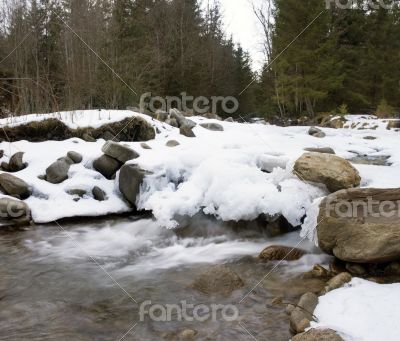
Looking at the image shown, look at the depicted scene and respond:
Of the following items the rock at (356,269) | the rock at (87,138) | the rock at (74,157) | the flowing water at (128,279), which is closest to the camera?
the flowing water at (128,279)

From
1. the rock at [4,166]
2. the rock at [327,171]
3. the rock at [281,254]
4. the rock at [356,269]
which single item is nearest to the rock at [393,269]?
the rock at [356,269]

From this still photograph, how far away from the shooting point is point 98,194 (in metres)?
7.30

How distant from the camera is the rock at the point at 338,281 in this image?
3933 mm

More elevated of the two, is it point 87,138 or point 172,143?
point 87,138

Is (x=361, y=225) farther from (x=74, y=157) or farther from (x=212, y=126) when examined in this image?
(x=212, y=126)

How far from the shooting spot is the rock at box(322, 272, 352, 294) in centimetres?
393

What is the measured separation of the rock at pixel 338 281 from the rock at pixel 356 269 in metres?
0.22

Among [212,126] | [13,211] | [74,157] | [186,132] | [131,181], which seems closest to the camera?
[13,211]

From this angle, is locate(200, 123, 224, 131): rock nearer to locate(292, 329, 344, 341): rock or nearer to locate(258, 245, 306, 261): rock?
locate(258, 245, 306, 261): rock

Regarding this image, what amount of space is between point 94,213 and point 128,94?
9.16 metres

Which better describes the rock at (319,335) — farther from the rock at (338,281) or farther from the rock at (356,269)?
the rock at (356,269)

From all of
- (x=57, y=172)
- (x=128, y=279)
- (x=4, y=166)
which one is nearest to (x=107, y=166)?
(x=57, y=172)

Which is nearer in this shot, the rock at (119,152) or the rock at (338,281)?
the rock at (338,281)

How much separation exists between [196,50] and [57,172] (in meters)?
18.5
